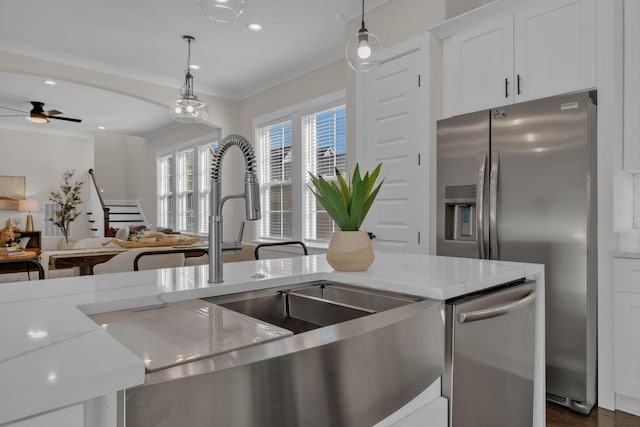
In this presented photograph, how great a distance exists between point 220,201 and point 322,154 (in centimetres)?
356

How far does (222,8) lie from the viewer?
203 cm

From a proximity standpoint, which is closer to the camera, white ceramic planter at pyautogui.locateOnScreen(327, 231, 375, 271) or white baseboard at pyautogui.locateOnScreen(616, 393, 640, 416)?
white ceramic planter at pyautogui.locateOnScreen(327, 231, 375, 271)

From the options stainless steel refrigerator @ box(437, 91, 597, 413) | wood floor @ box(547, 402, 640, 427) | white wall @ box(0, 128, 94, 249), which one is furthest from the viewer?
white wall @ box(0, 128, 94, 249)

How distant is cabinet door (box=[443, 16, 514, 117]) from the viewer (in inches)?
108

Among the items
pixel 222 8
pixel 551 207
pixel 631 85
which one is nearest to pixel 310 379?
pixel 222 8

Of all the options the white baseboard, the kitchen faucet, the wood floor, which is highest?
the kitchen faucet

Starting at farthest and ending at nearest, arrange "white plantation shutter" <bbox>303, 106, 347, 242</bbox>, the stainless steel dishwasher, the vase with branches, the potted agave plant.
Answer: the vase with branches, "white plantation shutter" <bbox>303, 106, 347, 242</bbox>, the potted agave plant, the stainless steel dishwasher

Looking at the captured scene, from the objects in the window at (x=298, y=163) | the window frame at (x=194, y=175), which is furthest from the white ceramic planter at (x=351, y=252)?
the window frame at (x=194, y=175)

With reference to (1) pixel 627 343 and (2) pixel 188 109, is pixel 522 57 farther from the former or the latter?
(2) pixel 188 109

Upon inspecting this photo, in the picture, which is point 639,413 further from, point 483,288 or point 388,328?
point 388,328

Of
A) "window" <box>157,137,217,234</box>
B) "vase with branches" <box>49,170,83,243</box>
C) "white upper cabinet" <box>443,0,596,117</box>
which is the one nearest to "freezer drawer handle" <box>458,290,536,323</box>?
"white upper cabinet" <box>443,0,596,117</box>

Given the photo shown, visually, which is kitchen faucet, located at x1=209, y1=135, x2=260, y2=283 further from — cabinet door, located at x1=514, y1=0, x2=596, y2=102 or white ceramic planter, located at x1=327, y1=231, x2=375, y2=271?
cabinet door, located at x1=514, y1=0, x2=596, y2=102

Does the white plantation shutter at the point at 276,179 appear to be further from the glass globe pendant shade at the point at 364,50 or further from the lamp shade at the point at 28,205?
the lamp shade at the point at 28,205

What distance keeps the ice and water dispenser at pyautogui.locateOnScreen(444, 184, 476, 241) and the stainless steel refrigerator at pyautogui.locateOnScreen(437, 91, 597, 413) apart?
1 centimetres
